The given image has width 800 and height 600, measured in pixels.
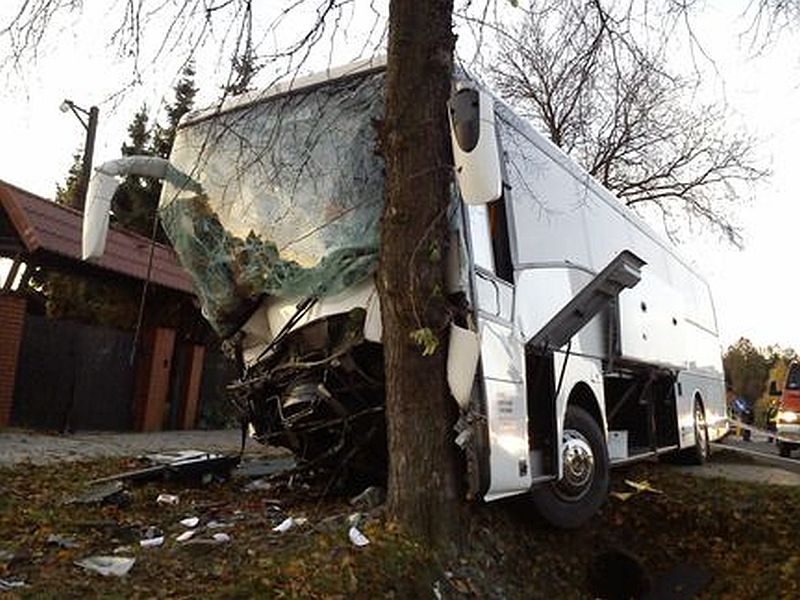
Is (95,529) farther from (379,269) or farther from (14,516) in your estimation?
(379,269)

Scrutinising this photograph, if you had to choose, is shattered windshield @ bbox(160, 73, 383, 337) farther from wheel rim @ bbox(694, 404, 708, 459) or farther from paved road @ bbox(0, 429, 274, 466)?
wheel rim @ bbox(694, 404, 708, 459)

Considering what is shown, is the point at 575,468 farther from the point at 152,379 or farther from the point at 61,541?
the point at 152,379

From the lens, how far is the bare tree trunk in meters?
5.38

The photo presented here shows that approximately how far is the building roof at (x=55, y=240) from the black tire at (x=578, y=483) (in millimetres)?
6405

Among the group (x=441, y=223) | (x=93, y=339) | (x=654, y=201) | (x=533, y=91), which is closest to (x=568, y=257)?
(x=441, y=223)

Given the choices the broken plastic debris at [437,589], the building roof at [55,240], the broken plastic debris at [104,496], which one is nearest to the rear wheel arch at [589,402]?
the broken plastic debris at [437,589]

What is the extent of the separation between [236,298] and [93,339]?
8.90 meters

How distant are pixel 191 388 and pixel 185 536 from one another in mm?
11653

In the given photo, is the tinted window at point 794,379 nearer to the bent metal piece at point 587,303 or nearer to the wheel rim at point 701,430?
the wheel rim at point 701,430

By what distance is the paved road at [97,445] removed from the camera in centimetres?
994

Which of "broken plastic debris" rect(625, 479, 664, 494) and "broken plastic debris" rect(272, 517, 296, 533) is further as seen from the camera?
"broken plastic debris" rect(625, 479, 664, 494)

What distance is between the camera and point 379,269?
559 centimetres

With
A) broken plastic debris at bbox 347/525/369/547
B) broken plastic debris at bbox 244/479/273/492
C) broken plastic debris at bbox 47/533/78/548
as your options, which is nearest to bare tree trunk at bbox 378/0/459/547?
broken plastic debris at bbox 347/525/369/547

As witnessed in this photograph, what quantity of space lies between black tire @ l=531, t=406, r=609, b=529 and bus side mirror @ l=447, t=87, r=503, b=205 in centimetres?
263
